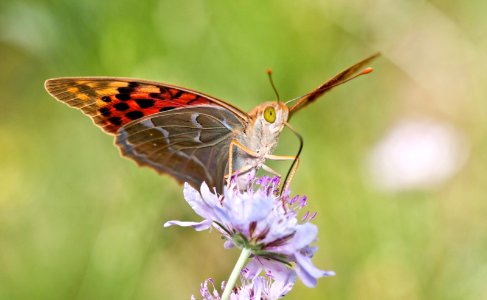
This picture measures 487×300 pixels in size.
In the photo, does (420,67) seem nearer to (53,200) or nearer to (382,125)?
(382,125)

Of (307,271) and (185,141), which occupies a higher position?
(185,141)

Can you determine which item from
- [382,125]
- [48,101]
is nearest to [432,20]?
[382,125]

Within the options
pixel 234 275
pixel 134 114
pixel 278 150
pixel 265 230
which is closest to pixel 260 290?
pixel 265 230

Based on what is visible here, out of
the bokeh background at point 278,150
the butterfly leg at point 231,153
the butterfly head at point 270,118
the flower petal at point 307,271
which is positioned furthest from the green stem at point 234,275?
the bokeh background at point 278,150

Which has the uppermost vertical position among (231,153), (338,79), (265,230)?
(338,79)

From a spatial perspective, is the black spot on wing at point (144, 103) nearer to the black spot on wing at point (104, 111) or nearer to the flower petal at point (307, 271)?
the black spot on wing at point (104, 111)

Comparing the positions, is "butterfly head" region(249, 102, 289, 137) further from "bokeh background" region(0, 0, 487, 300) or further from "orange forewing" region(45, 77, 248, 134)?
"bokeh background" region(0, 0, 487, 300)

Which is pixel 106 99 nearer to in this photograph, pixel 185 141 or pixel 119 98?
pixel 119 98
